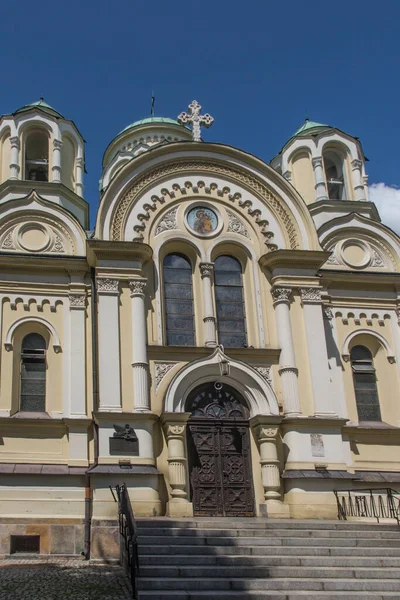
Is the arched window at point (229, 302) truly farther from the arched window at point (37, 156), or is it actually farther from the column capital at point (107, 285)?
the arched window at point (37, 156)

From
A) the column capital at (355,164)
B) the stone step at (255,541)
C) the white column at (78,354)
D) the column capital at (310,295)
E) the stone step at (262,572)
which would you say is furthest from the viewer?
the column capital at (355,164)

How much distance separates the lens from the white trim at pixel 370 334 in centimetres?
2067

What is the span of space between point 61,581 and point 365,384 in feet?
36.9

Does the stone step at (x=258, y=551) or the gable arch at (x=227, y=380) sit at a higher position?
the gable arch at (x=227, y=380)

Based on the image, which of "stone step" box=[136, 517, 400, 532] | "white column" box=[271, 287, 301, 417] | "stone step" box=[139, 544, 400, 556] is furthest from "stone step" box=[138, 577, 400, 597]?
"white column" box=[271, 287, 301, 417]

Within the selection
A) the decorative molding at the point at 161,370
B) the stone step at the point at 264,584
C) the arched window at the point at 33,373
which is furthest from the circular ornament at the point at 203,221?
the stone step at the point at 264,584

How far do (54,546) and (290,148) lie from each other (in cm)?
1489

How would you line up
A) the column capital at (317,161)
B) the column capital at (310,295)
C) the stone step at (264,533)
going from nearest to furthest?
the stone step at (264,533) → the column capital at (310,295) → the column capital at (317,161)

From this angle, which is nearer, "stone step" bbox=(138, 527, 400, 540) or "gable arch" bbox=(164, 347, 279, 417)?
"stone step" bbox=(138, 527, 400, 540)

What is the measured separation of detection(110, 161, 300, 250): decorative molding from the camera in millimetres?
20203

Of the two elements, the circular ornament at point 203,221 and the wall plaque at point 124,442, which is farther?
the circular ornament at point 203,221

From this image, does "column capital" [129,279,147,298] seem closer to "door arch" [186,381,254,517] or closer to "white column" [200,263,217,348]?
"white column" [200,263,217,348]

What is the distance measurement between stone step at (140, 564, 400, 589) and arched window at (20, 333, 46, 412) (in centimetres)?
A: 745

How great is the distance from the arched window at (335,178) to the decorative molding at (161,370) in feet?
30.6
